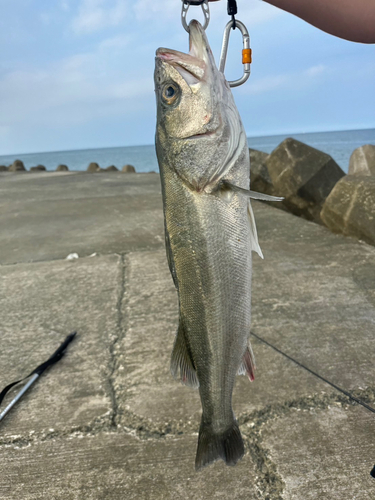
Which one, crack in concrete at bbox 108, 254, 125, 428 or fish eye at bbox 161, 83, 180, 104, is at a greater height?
fish eye at bbox 161, 83, 180, 104

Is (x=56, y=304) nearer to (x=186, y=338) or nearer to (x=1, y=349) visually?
(x=1, y=349)

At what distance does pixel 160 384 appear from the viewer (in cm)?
243

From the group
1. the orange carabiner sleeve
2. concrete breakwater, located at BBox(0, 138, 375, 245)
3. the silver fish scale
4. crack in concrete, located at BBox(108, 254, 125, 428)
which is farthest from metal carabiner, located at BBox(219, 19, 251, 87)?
concrete breakwater, located at BBox(0, 138, 375, 245)

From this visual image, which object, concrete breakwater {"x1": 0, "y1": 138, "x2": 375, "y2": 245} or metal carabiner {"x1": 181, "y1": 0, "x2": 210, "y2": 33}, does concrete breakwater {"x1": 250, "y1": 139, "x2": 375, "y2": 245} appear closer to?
concrete breakwater {"x1": 0, "y1": 138, "x2": 375, "y2": 245}

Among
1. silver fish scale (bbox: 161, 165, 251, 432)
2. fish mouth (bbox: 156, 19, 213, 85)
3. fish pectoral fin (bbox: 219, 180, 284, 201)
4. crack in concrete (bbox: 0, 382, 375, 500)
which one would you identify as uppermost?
fish mouth (bbox: 156, 19, 213, 85)

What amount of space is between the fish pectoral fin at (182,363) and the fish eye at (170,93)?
850 mm

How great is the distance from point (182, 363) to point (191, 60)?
1.13m

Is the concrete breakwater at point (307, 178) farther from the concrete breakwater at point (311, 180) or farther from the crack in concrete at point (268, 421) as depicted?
the crack in concrete at point (268, 421)

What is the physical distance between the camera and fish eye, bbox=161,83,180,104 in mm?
1456

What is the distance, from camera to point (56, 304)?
3518 mm

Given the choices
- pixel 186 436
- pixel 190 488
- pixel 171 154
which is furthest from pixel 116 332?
pixel 171 154

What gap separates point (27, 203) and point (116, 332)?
6.05 metres

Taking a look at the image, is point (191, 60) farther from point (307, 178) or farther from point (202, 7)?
point (307, 178)

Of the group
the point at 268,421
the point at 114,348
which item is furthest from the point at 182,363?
the point at 114,348
